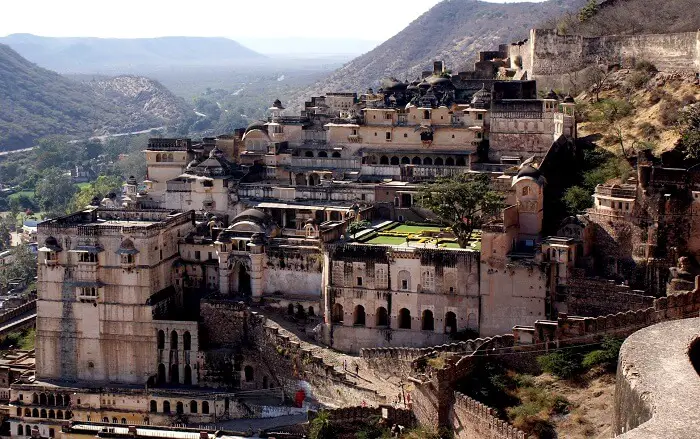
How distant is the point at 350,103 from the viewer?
2226 inches

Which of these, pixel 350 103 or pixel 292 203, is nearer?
pixel 292 203

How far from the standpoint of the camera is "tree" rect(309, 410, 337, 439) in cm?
3158

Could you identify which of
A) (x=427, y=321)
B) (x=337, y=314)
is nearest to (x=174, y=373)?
(x=337, y=314)

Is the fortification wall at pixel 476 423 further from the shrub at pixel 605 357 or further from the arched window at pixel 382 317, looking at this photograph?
the arched window at pixel 382 317

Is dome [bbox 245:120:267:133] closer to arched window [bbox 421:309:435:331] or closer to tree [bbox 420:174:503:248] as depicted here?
tree [bbox 420:174:503:248]

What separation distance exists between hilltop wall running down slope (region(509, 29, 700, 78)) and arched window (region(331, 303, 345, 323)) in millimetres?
18995

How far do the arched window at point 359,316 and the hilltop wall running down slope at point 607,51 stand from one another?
60.7ft

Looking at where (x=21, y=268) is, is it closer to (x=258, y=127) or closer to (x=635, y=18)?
(x=258, y=127)

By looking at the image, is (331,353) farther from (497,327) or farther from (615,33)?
(615,33)

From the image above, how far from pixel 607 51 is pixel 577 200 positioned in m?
16.2

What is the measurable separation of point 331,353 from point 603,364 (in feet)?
32.7

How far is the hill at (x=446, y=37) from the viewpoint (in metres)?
131

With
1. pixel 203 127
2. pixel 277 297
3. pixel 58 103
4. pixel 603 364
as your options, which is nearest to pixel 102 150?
pixel 203 127

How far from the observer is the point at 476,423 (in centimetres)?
2845
